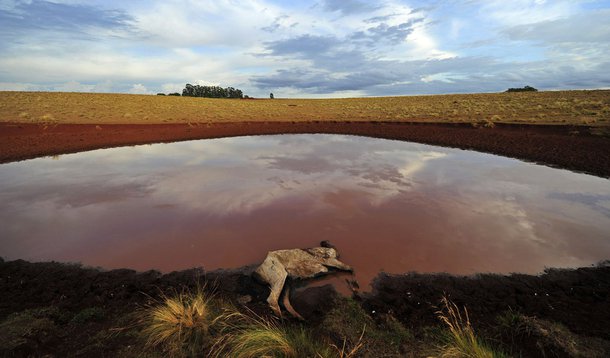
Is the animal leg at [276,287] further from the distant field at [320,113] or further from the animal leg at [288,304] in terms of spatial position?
the distant field at [320,113]

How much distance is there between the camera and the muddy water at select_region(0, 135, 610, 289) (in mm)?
6629

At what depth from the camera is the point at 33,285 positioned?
541 centimetres

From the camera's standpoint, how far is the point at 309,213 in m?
8.76

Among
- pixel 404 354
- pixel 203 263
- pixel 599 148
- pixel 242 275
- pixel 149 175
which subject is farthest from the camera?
pixel 599 148

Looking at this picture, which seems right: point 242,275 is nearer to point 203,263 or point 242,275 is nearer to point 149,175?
point 203,263

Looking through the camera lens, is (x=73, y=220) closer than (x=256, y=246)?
No

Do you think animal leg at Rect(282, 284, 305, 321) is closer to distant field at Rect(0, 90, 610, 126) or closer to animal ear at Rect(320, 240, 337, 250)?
animal ear at Rect(320, 240, 337, 250)

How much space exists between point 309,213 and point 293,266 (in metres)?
2.90

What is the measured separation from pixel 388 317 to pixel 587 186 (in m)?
10.7

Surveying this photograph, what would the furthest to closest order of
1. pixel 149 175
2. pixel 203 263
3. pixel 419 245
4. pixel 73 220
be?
pixel 149 175, pixel 73 220, pixel 419 245, pixel 203 263

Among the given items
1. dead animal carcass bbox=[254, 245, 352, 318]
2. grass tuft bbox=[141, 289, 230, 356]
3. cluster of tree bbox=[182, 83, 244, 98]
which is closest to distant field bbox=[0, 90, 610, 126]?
dead animal carcass bbox=[254, 245, 352, 318]

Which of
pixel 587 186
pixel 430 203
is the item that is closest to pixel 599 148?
pixel 587 186

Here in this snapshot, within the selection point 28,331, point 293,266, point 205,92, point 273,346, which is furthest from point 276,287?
point 205,92

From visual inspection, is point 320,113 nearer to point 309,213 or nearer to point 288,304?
point 309,213
